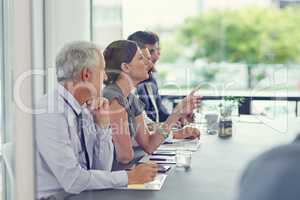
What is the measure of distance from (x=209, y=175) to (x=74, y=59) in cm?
67

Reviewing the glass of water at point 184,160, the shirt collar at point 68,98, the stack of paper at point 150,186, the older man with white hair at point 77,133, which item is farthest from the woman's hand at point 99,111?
the stack of paper at point 150,186

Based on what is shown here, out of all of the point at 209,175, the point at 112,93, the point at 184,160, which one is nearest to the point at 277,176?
the point at 209,175

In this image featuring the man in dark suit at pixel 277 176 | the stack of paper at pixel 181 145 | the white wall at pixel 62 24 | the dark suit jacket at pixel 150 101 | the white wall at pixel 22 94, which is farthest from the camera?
the dark suit jacket at pixel 150 101

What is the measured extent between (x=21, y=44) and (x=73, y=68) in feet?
1.50

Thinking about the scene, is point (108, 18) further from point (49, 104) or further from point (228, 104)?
point (49, 104)

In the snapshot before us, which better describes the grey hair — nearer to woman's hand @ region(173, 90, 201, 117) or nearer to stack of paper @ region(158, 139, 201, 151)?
stack of paper @ region(158, 139, 201, 151)

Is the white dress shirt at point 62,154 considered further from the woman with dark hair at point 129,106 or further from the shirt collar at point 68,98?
the woman with dark hair at point 129,106

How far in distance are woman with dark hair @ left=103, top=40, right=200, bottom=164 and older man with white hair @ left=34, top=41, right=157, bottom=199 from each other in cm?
10

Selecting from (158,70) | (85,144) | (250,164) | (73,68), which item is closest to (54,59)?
(73,68)

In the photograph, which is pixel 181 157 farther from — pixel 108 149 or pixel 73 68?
pixel 73 68

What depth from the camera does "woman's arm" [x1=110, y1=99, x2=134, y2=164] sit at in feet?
6.45

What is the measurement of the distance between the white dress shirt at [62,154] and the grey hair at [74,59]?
0.21ft

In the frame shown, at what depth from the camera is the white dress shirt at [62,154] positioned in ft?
4.71

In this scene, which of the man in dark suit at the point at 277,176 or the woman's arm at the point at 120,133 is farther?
the woman's arm at the point at 120,133
